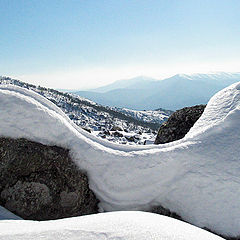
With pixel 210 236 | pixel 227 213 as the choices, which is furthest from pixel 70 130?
pixel 227 213

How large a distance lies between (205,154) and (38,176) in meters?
4.29

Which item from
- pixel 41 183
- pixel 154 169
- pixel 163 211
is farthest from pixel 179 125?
pixel 41 183

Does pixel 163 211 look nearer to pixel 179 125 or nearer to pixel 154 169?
pixel 154 169

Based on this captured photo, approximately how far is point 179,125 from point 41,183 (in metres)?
7.27

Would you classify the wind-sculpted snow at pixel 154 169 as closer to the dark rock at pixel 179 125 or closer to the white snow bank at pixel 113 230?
the white snow bank at pixel 113 230

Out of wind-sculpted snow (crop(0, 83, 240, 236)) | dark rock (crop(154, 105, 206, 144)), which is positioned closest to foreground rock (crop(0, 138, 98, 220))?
wind-sculpted snow (crop(0, 83, 240, 236))

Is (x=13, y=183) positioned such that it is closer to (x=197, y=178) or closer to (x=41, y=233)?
(x=41, y=233)

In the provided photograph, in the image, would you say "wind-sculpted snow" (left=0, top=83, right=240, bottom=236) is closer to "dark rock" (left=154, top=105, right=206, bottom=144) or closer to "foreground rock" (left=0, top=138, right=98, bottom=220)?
"foreground rock" (left=0, top=138, right=98, bottom=220)

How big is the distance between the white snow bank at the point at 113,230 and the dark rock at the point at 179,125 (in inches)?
270

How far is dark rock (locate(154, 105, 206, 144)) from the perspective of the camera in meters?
9.72

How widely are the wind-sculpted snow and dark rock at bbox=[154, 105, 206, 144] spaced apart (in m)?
3.98

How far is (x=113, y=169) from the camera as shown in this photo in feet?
17.2

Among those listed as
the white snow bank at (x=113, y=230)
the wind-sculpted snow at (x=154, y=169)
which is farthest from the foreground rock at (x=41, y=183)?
the white snow bank at (x=113, y=230)

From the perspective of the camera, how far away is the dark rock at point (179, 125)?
9724 mm
